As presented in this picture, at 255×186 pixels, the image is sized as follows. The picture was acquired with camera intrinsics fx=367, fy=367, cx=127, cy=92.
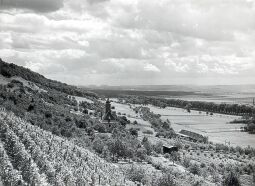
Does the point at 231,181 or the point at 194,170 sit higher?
the point at 194,170

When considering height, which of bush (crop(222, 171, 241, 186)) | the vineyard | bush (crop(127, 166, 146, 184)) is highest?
the vineyard

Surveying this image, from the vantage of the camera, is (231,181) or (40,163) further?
(231,181)

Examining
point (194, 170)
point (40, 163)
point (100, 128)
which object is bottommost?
point (194, 170)

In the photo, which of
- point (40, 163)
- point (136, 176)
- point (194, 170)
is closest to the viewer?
point (40, 163)

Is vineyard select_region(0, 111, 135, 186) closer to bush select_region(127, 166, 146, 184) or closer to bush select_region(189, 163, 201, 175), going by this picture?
bush select_region(127, 166, 146, 184)

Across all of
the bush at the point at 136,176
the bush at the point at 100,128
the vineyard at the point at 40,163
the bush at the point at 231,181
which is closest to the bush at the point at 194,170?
the bush at the point at 231,181

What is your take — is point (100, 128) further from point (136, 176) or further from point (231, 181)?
point (136, 176)

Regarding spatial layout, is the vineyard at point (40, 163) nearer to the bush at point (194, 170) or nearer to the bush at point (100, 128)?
the bush at point (194, 170)

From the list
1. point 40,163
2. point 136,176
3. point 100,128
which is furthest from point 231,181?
point 100,128

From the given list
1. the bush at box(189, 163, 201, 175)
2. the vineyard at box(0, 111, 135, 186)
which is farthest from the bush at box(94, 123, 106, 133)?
the vineyard at box(0, 111, 135, 186)
